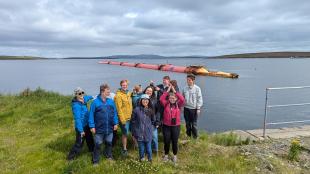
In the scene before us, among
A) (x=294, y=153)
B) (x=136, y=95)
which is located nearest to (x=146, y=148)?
(x=136, y=95)

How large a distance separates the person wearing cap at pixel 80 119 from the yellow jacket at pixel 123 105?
72 cm

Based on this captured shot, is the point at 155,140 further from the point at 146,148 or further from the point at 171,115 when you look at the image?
the point at 171,115

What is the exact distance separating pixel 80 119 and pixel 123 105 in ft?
3.30

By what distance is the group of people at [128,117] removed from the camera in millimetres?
7246

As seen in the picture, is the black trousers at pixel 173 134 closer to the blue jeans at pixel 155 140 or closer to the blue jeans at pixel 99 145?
the blue jeans at pixel 155 140

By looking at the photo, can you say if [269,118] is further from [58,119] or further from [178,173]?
[178,173]

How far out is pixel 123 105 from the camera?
25.3 feet

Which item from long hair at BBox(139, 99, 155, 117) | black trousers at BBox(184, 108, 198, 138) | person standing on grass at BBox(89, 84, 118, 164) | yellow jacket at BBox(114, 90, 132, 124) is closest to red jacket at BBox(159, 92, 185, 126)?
long hair at BBox(139, 99, 155, 117)

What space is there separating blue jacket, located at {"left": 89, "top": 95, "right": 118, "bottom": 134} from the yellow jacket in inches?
11.8

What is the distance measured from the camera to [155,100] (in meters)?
7.71

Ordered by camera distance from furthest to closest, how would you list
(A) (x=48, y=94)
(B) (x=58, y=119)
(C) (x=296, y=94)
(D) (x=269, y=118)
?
1. (C) (x=296, y=94)
2. (D) (x=269, y=118)
3. (A) (x=48, y=94)
4. (B) (x=58, y=119)

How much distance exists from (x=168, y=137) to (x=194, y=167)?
89 centimetres

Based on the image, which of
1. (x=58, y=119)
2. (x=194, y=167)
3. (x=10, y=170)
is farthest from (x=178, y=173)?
(x=58, y=119)

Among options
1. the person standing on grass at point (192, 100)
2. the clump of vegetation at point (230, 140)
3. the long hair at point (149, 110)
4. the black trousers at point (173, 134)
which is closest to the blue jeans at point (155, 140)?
the black trousers at point (173, 134)
